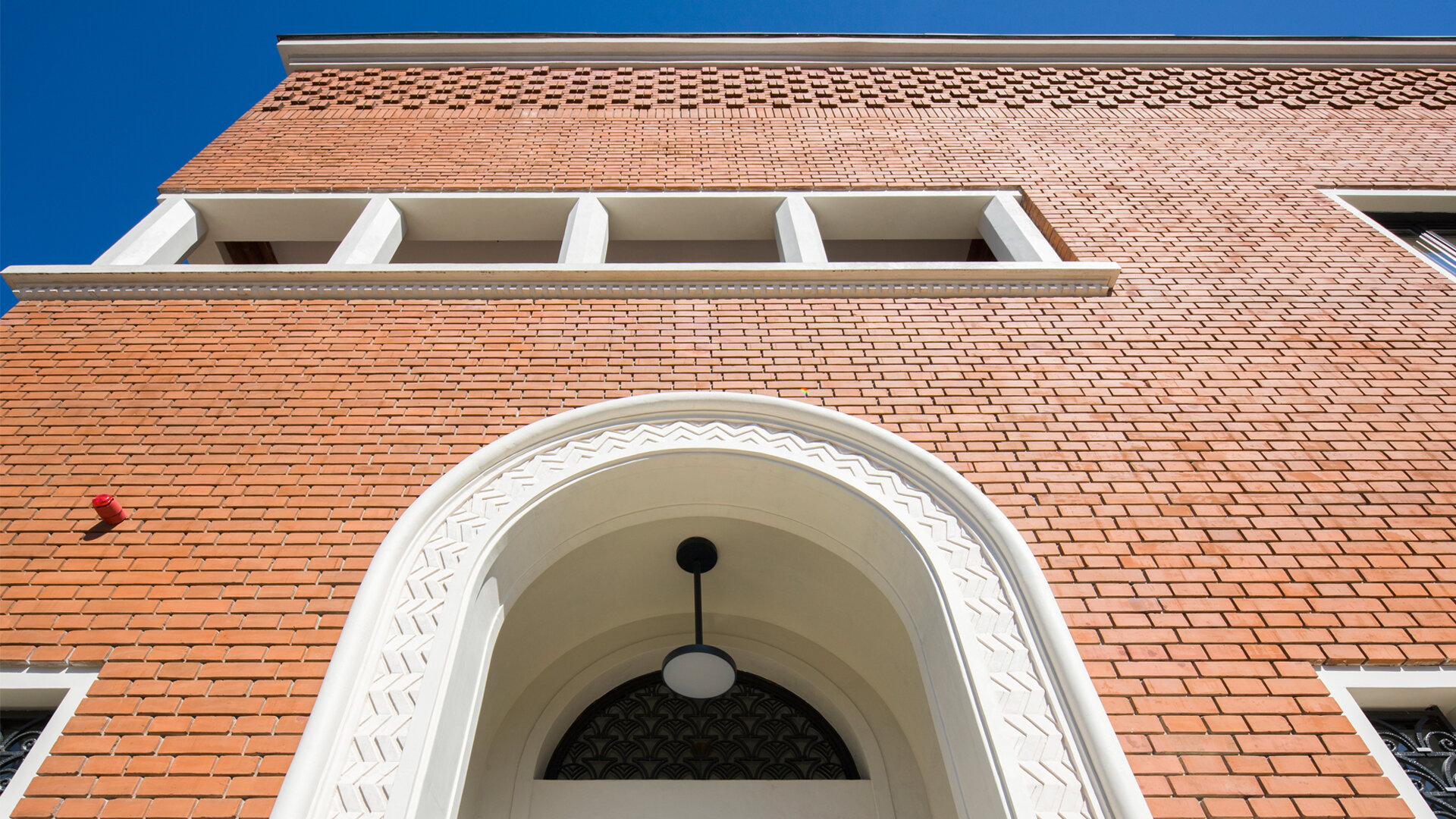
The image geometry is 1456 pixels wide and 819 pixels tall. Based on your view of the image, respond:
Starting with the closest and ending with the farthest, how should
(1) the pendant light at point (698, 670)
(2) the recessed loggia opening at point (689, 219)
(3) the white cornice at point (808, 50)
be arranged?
→ (1) the pendant light at point (698, 670) → (2) the recessed loggia opening at point (689, 219) → (3) the white cornice at point (808, 50)

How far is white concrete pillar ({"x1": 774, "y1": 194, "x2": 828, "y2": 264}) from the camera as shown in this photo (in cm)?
540

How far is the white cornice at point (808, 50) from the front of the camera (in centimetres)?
852

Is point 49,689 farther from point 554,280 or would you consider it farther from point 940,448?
point 940,448

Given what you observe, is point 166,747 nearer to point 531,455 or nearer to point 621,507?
point 531,455

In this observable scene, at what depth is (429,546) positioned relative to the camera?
3.34 meters

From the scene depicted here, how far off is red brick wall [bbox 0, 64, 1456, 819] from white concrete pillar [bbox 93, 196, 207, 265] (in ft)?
1.31

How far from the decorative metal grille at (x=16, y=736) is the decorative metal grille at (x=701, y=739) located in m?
2.33

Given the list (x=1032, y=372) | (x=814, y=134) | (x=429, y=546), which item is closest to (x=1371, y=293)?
(x=1032, y=372)

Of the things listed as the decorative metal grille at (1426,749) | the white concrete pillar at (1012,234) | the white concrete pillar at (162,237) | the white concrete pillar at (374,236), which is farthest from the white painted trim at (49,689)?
the white concrete pillar at (1012,234)

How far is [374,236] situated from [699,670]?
385 centimetres

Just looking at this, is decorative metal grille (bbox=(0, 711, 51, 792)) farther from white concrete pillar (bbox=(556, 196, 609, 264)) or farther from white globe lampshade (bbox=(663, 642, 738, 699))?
white concrete pillar (bbox=(556, 196, 609, 264))

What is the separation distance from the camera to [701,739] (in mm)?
4570

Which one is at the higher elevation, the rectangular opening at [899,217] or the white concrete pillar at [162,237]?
the rectangular opening at [899,217]

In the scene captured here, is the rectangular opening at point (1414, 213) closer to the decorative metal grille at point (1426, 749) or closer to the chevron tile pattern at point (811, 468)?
the decorative metal grille at point (1426, 749)
